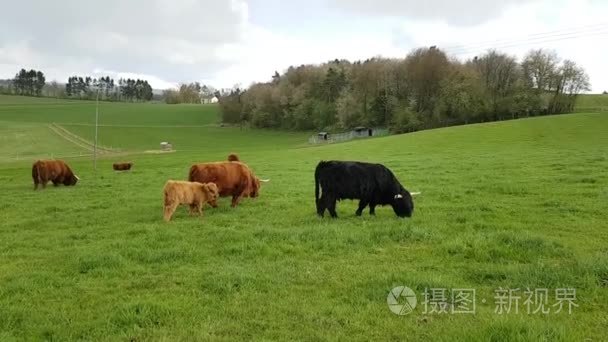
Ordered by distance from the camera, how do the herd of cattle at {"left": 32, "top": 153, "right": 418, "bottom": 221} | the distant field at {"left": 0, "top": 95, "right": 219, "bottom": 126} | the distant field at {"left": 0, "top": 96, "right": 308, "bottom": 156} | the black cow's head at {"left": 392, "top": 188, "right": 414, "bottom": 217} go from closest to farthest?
the black cow's head at {"left": 392, "top": 188, "right": 414, "bottom": 217}, the herd of cattle at {"left": 32, "top": 153, "right": 418, "bottom": 221}, the distant field at {"left": 0, "top": 96, "right": 308, "bottom": 156}, the distant field at {"left": 0, "top": 95, "right": 219, "bottom": 126}

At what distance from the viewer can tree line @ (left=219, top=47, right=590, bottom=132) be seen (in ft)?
274

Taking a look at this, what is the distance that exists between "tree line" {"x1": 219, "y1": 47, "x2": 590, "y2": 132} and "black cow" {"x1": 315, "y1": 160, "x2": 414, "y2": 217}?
71.7 meters

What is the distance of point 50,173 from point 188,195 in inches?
496

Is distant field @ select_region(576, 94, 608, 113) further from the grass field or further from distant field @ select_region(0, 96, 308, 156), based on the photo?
the grass field

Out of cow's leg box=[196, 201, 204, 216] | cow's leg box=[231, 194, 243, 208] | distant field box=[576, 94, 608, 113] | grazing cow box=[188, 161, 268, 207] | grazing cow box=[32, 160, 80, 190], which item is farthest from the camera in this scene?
distant field box=[576, 94, 608, 113]

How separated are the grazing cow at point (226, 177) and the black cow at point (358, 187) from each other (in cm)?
331

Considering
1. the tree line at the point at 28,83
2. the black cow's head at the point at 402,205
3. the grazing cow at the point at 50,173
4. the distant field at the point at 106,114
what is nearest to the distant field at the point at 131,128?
the distant field at the point at 106,114

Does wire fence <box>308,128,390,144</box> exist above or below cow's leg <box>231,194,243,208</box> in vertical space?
above

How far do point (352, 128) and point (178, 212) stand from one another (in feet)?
279

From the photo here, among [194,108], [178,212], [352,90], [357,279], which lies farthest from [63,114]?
[357,279]

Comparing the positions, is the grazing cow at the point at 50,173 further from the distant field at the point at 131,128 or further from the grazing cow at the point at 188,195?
the distant field at the point at 131,128

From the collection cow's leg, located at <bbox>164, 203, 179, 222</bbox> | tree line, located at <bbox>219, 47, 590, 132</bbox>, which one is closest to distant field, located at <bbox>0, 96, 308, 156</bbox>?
tree line, located at <bbox>219, 47, 590, 132</bbox>

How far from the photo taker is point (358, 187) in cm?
1195

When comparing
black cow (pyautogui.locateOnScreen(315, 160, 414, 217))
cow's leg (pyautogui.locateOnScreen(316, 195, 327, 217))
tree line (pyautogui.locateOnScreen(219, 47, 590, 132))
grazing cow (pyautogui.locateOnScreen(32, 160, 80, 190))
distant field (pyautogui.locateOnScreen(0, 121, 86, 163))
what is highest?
tree line (pyautogui.locateOnScreen(219, 47, 590, 132))
